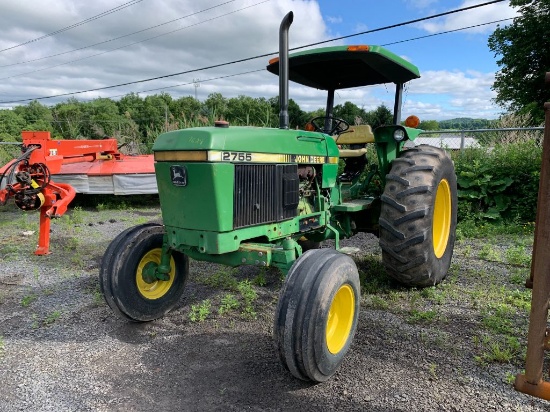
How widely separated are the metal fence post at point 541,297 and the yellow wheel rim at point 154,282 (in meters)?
2.75

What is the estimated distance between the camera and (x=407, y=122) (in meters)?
4.34

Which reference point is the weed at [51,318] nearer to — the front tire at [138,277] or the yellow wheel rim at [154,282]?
the front tire at [138,277]

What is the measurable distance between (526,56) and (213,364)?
24876 mm

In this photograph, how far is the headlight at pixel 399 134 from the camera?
14.2 ft

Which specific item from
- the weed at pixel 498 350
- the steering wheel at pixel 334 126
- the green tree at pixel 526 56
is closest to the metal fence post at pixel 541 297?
the weed at pixel 498 350

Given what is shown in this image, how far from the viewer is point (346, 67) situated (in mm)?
4535

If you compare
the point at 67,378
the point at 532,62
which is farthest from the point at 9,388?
the point at 532,62

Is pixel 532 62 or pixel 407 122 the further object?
pixel 532 62

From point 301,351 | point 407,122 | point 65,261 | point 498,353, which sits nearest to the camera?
point 301,351

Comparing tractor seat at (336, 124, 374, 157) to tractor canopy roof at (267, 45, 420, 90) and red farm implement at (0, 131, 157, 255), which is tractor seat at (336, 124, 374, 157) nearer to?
tractor canopy roof at (267, 45, 420, 90)

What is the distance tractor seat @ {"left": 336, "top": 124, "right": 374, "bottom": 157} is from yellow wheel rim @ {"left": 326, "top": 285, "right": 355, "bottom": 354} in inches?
85.2

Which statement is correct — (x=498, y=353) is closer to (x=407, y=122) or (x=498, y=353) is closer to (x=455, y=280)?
(x=455, y=280)

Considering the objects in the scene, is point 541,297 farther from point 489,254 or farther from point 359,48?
point 489,254

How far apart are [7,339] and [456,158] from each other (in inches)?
288
